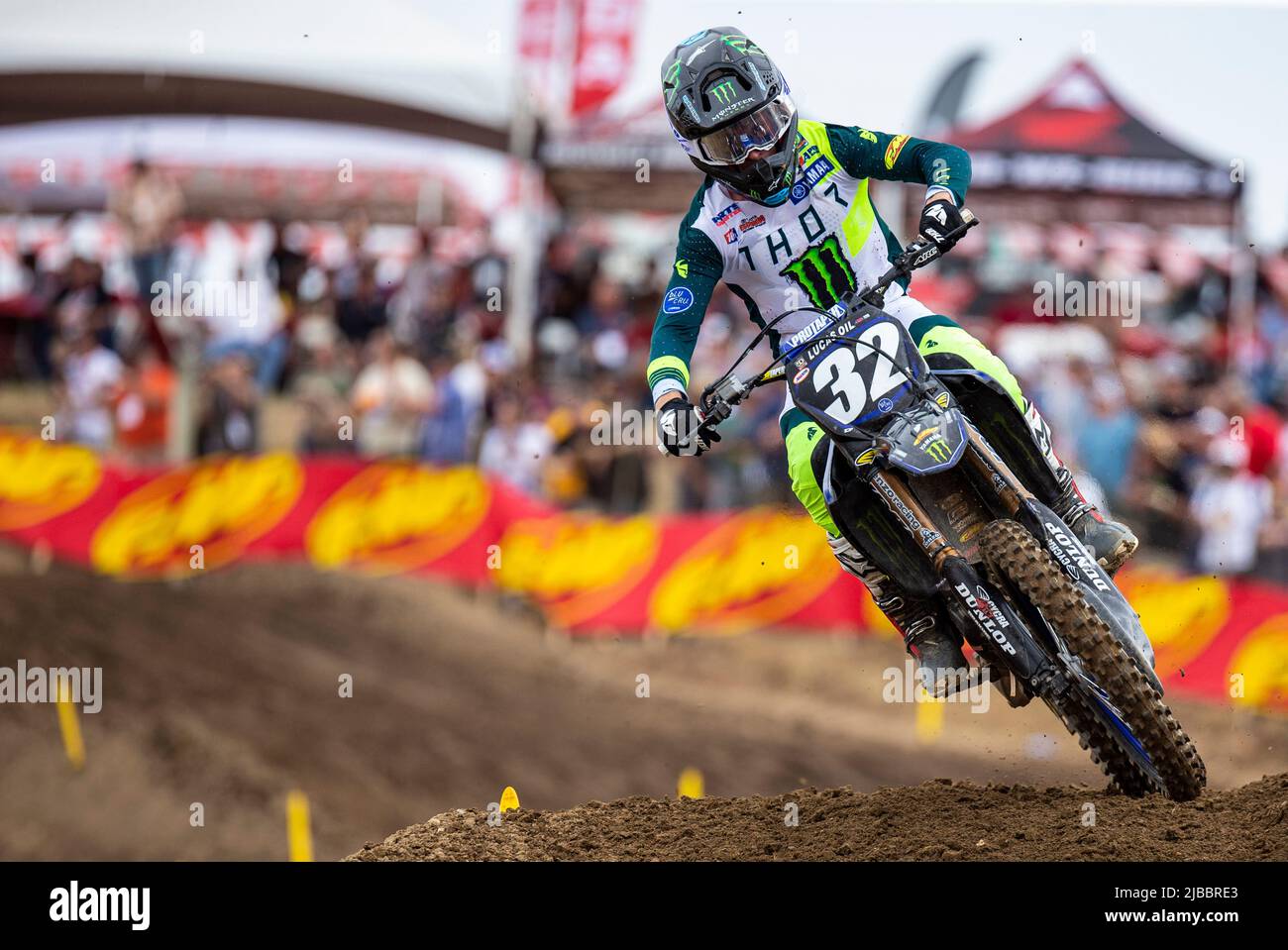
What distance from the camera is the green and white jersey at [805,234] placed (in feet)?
20.6

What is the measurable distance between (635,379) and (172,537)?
457cm

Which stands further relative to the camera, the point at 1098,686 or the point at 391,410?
the point at 391,410

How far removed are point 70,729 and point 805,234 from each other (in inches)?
323

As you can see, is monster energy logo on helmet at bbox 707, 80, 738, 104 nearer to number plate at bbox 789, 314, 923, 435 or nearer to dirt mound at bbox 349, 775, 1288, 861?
number plate at bbox 789, 314, 923, 435

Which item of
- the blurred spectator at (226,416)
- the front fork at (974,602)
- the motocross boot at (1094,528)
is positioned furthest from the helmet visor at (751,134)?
the blurred spectator at (226,416)

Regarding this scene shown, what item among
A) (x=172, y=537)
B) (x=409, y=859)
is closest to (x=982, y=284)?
(x=172, y=537)

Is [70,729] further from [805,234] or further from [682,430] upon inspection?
[805,234]

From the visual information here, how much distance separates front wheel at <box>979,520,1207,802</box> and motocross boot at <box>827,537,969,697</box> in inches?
19.8

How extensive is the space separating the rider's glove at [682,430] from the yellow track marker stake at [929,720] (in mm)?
8707

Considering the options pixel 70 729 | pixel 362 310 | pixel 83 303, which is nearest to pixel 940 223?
pixel 70 729

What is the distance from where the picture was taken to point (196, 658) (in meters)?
13.1

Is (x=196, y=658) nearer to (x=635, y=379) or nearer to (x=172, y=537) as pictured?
(x=172, y=537)

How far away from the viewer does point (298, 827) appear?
10.6 metres

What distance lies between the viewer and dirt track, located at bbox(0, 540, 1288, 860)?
11.4 meters
